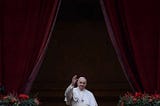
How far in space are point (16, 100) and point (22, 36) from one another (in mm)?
1040

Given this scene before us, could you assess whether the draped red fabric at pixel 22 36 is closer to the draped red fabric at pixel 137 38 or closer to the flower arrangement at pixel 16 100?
the flower arrangement at pixel 16 100

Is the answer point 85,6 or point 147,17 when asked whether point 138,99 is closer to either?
point 147,17

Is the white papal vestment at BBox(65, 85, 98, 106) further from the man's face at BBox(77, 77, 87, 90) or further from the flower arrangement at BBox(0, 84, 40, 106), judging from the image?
the flower arrangement at BBox(0, 84, 40, 106)

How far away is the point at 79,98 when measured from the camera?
7.33 metres

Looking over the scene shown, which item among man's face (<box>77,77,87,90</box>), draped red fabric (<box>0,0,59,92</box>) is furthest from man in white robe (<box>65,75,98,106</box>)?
draped red fabric (<box>0,0,59,92</box>)

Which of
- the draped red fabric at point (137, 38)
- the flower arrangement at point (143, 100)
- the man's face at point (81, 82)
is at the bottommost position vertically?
the flower arrangement at point (143, 100)

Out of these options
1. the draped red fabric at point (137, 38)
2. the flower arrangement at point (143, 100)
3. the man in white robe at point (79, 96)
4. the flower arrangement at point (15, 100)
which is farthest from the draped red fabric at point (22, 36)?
the flower arrangement at point (143, 100)

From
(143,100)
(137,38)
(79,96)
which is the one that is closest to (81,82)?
(79,96)

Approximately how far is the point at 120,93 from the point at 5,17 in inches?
130

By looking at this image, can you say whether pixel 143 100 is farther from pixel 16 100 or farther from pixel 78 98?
pixel 16 100

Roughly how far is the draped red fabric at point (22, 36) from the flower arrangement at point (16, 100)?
212 mm

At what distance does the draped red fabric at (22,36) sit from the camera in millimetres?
7430

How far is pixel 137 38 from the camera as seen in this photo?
7516mm

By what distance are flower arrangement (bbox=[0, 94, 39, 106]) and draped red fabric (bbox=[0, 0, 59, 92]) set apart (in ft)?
0.70
